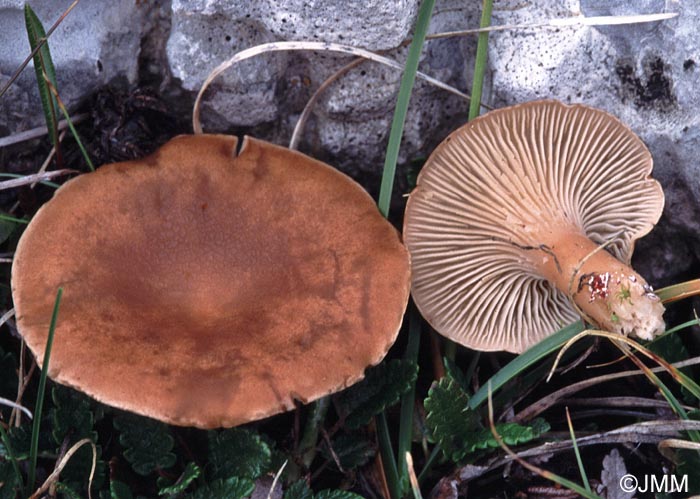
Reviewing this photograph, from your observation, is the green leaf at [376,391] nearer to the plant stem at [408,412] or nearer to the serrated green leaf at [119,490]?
the plant stem at [408,412]

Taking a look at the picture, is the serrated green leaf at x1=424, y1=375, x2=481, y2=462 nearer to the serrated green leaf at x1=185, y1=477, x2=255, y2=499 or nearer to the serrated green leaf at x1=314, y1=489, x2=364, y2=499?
the serrated green leaf at x1=314, y1=489, x2=364, y2=499

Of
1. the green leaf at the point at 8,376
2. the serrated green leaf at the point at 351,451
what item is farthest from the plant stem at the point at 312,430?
the green leaf at the point at 8,376

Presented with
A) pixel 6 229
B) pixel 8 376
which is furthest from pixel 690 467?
pixel 6 229

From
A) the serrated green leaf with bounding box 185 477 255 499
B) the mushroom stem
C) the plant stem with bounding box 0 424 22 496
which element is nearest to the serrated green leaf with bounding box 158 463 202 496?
the serrated green leaf with bounding box 185 477 255 499

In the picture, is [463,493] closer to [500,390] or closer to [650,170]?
[500,390]

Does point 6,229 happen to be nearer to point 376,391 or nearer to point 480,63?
point 376,391

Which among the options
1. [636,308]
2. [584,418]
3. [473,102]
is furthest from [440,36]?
[584,418]
